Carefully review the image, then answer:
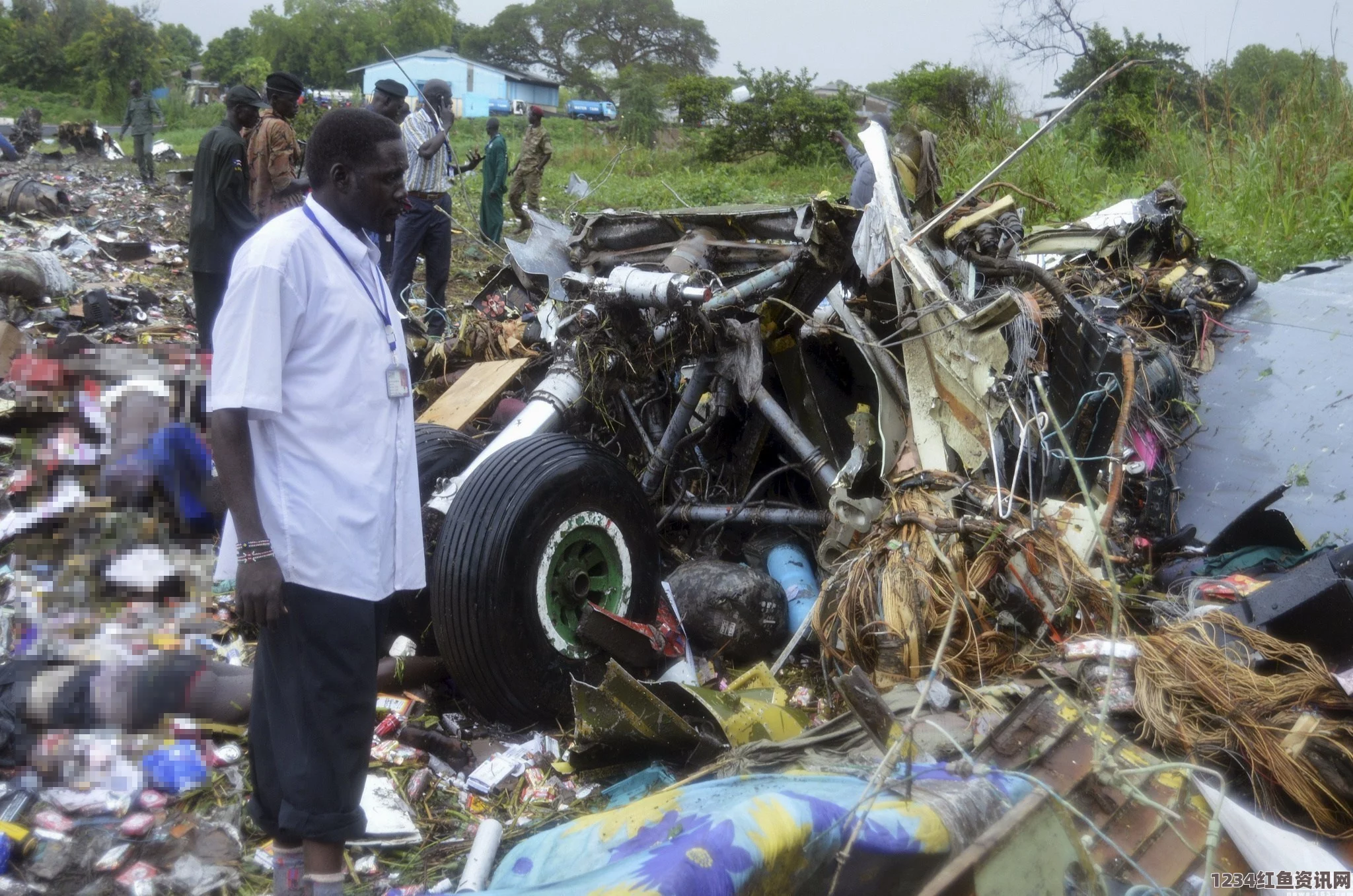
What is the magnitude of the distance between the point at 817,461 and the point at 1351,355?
3.12 metres

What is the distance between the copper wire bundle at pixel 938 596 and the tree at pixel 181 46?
50210 millimetres

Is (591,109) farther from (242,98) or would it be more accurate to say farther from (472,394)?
(472,394)

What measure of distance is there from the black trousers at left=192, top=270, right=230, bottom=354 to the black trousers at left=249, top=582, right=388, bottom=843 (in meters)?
4.55

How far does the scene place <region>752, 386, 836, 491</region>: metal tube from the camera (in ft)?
13.8

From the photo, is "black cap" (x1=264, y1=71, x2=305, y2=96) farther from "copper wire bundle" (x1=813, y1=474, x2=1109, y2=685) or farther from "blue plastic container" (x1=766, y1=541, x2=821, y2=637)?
"copper wire bundle" (x1=813, y1=474, x2=1109, y2=685)

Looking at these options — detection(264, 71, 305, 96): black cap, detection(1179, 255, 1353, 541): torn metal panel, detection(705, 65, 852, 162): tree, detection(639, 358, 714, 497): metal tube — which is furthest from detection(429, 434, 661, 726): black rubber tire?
detection(705, 65, 852, 162): tree

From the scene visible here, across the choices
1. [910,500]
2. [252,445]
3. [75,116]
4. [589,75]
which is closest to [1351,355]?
[910,500]

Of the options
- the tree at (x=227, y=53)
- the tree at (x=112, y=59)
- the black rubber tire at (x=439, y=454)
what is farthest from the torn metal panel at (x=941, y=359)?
the tree at (x=227, y=53)

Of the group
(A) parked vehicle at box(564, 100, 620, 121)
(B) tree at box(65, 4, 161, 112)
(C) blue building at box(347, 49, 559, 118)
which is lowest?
(B) tree at box(65, 4, 161, 112)

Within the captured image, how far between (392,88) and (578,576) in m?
4.95

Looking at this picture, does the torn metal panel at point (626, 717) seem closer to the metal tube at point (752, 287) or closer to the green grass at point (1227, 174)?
the metal tube at point (752, 287)

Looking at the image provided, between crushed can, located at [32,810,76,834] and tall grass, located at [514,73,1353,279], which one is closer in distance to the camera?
crushed can, located at [32,810,76,834]

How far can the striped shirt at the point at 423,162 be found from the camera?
755 centimetres

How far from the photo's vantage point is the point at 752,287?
13.4 feet
